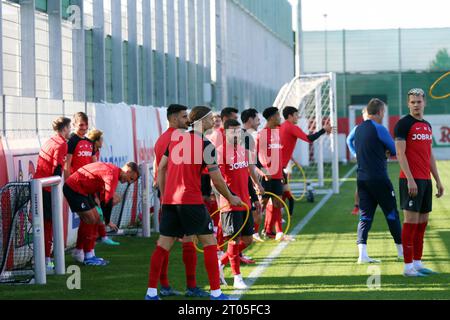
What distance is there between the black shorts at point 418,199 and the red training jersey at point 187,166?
2.75 m

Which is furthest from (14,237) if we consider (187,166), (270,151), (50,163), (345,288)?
(270,151)

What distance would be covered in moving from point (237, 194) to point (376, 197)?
7.53 ft

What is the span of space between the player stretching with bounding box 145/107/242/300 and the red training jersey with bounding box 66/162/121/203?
265 cm

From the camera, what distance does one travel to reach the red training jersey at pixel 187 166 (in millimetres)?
10180

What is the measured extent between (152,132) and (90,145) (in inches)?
280

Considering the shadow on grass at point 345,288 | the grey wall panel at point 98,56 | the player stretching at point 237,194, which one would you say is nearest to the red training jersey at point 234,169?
the player stretching at point 237,194

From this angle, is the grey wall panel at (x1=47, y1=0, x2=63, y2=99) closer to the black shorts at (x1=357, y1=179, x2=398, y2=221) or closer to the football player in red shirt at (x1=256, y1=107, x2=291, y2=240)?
the football player in red shirt at (x1=256, y1=107, x2=291, y2=240)

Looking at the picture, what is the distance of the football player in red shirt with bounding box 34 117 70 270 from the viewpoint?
13.3 meters

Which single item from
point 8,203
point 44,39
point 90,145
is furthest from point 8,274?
point 44,39

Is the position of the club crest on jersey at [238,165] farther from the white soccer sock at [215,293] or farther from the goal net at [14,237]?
the goal net at [14,237]

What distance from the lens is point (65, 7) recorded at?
1853 cm

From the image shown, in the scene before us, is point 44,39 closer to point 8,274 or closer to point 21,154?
point 21,154
